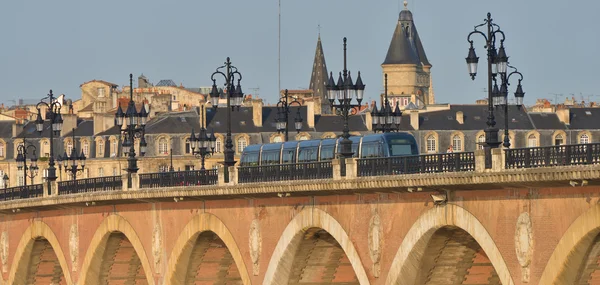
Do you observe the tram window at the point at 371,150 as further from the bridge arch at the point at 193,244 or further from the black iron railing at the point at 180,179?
the bridge arch at the point at 193,244

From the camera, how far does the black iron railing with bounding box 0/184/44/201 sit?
70.6m

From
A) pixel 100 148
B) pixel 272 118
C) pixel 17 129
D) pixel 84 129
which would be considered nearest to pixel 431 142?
pixel 272 118

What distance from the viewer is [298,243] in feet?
165

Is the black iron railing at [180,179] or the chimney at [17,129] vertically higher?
the chimney at [17,129]

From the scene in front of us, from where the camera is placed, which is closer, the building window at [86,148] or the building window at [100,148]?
the building window at [100,148]

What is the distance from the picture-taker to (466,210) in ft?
134

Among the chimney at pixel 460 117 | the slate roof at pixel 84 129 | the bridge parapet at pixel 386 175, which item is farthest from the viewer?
the slate roof at pixel 84 129

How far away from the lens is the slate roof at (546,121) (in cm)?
11562

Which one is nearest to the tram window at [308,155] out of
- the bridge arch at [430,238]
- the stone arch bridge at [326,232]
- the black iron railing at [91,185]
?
the stone arch bridge at [326,232]

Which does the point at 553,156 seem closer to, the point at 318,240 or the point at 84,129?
the point at 318,240

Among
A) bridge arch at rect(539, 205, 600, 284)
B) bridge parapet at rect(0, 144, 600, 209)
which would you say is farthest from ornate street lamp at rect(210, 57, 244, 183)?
bridge arch at rect(539, 205, 600, 284)

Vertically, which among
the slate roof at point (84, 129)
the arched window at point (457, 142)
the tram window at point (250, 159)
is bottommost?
the tram window at point (250, 159)

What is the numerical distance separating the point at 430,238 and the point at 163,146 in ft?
264

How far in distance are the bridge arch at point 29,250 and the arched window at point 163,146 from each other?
4720 centimetres
